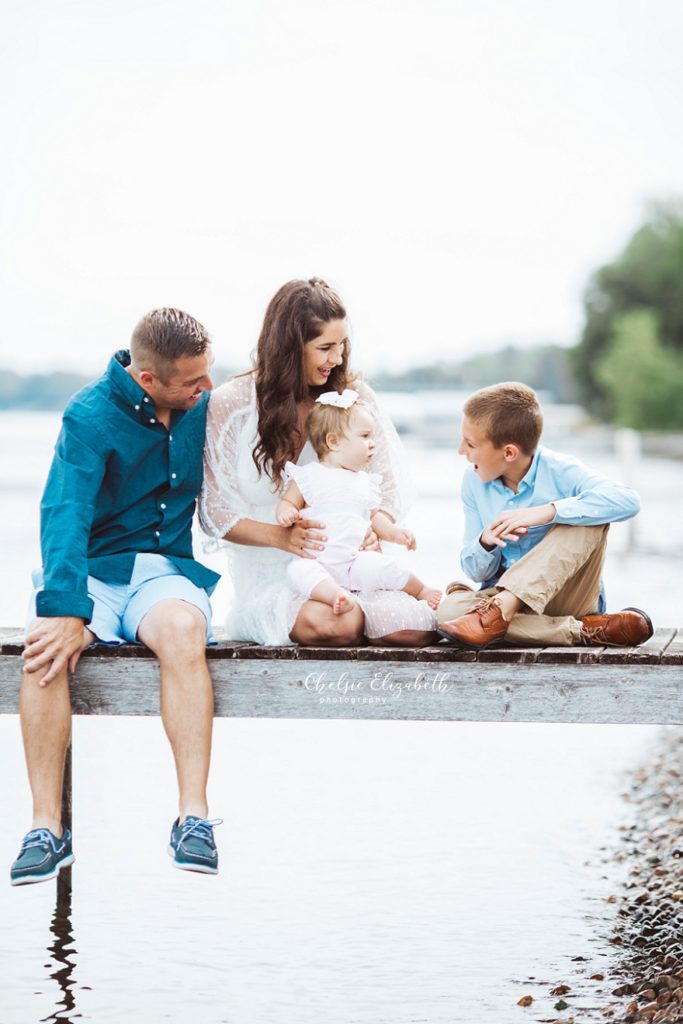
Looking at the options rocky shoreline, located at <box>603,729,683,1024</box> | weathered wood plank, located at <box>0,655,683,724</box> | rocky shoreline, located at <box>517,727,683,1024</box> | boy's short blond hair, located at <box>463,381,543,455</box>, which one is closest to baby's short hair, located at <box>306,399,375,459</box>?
boy's short blond hair, located at <box>463,381,543,455</box>

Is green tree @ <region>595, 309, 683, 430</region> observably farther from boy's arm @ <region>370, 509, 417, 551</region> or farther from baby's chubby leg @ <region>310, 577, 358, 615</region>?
baby's chubby leg @ <region>310, 577, 358, 615</region>

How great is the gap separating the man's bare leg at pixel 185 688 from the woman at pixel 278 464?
31 cm

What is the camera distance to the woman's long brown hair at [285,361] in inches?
179

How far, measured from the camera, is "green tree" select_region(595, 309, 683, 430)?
76.3 m

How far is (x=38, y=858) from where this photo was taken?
155 inches

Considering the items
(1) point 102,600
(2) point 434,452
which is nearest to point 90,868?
(1) point 102,600

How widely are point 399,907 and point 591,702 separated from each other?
1.35 metres

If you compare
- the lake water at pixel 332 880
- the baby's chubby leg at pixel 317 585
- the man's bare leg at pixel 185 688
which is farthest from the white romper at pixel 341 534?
the lake water at pixel 332 880

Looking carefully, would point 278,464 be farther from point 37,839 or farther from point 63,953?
point 63,953

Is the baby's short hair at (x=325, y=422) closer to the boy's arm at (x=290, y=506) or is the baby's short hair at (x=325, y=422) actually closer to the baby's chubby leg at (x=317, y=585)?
the boy's arm at (x=290, y=506)

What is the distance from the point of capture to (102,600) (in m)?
4.38

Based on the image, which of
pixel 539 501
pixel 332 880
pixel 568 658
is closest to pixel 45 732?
pixel 568 658

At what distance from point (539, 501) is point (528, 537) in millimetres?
110

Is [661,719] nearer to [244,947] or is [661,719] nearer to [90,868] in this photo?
[244,947]
